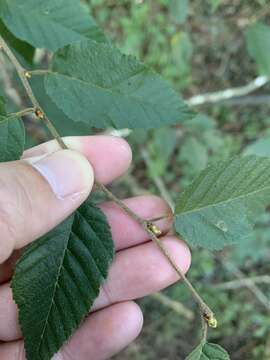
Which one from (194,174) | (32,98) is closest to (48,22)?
(32,98)

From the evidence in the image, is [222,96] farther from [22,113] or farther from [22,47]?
[22,113]

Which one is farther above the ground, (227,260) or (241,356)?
(227,260)

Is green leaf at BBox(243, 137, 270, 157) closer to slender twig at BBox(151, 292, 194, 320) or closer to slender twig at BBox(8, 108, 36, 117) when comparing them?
slender twig at BBox(151, 292, 194, 320)

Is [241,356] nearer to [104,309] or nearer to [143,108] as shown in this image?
[104,309]

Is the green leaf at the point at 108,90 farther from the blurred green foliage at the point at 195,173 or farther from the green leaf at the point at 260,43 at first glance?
the blurred green foliage at the point at 195,173

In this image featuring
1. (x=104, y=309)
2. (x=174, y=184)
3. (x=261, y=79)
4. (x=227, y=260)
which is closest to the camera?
(x=104, y=309)

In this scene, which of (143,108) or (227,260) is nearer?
(143,108)

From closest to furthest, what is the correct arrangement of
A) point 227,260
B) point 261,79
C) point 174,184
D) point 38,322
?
1. point 38,322
2. point 261,79
3. point 227,260
4. point 174,184

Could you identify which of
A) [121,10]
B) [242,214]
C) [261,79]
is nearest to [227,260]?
[261,79]
